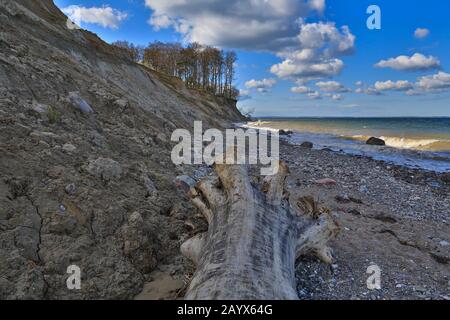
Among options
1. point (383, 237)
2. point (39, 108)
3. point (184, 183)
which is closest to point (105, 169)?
point (184, 183)

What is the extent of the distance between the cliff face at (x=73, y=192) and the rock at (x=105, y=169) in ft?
0.06

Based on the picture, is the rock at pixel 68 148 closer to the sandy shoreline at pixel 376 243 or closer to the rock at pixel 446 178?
the sandy shoreline at pixel 376 243

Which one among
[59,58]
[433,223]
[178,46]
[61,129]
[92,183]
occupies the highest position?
[178,46]

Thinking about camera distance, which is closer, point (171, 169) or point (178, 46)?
point (171, 169)

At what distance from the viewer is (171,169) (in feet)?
25.4

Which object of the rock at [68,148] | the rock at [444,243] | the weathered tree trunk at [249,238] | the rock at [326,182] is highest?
the rock at [68,148]

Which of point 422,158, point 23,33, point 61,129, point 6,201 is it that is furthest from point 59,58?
point 422,158

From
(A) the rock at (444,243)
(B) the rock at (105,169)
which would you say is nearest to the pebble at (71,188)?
(B) the rock at (105,169)

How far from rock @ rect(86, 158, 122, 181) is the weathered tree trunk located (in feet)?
4.67

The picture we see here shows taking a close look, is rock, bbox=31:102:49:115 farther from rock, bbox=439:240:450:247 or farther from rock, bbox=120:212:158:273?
rock, bbox=439:240:450:247

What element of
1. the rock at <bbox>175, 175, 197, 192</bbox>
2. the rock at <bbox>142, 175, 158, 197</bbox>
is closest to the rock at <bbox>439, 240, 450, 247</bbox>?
the rock at <bbox>175, 175, 197, 192</bbox>

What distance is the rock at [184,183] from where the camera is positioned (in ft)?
21.6

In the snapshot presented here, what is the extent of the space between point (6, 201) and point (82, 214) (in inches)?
34.4

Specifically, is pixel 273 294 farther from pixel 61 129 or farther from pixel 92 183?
pixel 61 129
